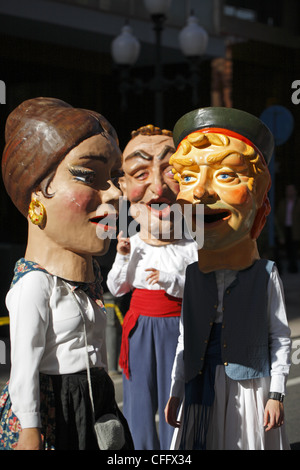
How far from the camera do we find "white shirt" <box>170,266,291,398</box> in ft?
9.41

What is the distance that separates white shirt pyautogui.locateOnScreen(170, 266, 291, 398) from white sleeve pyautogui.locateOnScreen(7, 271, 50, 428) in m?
0.82

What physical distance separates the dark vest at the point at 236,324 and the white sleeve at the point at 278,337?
0.11 feet

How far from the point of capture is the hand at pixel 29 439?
2.41 metres

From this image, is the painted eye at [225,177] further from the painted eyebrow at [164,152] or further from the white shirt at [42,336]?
the painted eyebrow at [164,152]

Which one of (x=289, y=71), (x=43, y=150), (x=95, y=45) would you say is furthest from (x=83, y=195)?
(x=289, y=71)

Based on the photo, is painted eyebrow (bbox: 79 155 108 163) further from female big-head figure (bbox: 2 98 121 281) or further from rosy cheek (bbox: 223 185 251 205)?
rosy cheek (bbox: 223 185 251 205)

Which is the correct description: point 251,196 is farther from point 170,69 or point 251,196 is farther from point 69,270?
point 170,69

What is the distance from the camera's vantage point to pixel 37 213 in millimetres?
2721

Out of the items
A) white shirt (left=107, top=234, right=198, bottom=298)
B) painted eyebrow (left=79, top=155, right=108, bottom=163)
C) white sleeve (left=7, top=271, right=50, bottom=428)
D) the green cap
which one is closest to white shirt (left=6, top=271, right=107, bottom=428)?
white sleeve (left=7, top=271, right=50, bottom=428)

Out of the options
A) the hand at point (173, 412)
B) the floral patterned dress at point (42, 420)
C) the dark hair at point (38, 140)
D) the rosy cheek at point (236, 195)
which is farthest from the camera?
the hand at point (173, 412)

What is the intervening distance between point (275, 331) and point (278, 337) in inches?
1.1

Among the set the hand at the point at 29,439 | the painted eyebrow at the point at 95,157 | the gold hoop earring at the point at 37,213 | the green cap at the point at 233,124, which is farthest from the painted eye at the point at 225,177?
the hand at the point at 29,439

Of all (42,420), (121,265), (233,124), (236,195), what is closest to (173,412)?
(42,420)

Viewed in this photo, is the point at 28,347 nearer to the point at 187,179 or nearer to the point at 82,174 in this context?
the point at 82,174
